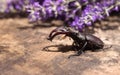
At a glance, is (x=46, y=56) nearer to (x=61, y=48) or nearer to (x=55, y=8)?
(x=61, y=48)

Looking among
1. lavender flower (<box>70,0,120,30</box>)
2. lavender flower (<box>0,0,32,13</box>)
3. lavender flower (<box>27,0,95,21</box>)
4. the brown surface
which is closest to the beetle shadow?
the brown surface

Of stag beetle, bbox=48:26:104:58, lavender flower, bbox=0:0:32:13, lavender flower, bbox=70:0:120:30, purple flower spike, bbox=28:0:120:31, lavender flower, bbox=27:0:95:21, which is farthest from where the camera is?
lavender flower, bbox=0:0:32:13

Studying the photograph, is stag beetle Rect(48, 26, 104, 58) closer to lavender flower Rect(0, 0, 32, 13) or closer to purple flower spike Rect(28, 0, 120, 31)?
purple flower spike Rect(28, 0, 120, 31)

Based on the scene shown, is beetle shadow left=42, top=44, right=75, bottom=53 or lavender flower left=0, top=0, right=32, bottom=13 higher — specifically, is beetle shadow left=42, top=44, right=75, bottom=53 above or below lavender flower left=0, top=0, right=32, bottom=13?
below

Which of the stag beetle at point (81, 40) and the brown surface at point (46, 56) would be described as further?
the stag beetle at point (81, 40)

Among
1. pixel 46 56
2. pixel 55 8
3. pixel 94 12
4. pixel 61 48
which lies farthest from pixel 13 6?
pixel 46 56

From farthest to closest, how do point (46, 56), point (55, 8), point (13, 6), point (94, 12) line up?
point (13, 6) → point (55, 8) → point (94, 12) → point (46, 56)

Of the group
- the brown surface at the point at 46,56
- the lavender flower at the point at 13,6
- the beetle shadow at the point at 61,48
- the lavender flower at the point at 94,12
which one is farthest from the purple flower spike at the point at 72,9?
the beetle shadow at the point at 61,48

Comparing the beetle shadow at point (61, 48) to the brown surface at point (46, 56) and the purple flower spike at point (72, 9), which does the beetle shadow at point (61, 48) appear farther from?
the purple flower spike at point (72, 9)

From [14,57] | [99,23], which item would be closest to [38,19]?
[99,23]
